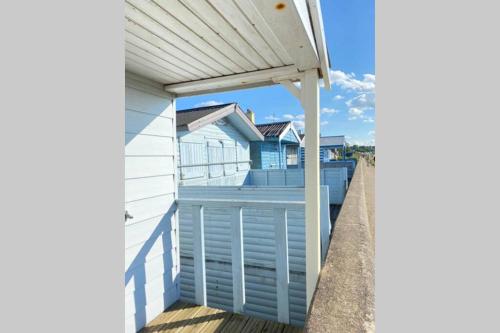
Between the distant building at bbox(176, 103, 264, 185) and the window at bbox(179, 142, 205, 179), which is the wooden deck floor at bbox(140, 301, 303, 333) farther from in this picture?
the window at bbox(179, 142, 205, 179)

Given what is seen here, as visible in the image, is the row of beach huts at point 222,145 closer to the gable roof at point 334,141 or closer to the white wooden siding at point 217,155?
the white wooden siding at point 217,155

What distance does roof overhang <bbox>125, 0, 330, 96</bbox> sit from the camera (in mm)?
1195

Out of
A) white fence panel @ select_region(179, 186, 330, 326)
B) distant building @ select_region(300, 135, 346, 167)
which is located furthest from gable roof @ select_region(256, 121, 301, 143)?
distant building @ select_region(300, 135, 346, 167)

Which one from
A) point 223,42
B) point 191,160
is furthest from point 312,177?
point 191,160

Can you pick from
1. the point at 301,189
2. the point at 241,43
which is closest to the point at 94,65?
the point at 241,43

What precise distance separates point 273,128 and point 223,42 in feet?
35.7

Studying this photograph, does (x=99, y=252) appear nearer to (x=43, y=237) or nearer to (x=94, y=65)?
(x=43, y=237)

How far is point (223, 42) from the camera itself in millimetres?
1595

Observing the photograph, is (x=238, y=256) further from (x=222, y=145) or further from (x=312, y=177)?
(x=222, y=145)

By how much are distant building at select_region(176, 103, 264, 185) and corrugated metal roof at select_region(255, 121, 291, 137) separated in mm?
1624

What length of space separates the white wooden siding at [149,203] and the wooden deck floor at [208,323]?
0.37 ft

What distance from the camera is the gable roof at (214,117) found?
5.64 meters

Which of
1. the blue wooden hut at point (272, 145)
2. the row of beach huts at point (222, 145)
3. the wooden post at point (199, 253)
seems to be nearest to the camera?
the wooden post at point (199, 253)

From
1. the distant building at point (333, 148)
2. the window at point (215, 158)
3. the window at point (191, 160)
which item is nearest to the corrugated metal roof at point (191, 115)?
the window at point (191, 160)
